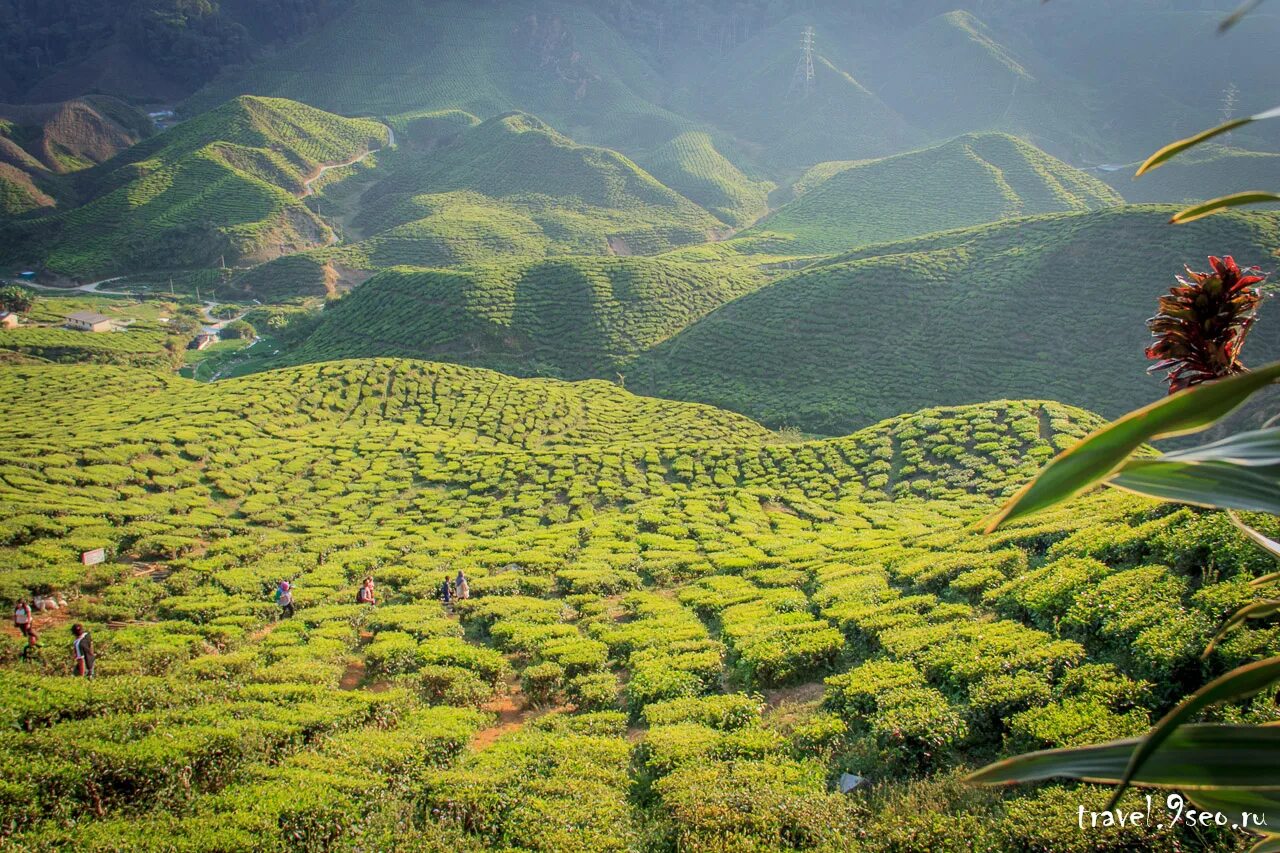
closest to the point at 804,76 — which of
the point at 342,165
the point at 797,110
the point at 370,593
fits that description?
the point at 797,110

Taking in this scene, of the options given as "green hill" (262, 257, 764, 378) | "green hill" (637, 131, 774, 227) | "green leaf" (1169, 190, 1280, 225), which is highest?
"green hill" (637, 131, 774, 227)

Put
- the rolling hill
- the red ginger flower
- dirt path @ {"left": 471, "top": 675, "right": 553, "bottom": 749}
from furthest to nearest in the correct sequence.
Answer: the rolling hill
dirt path @ {"left": 471, "top": 675, "right": 553, "bottom": 749}
the red ginger flower

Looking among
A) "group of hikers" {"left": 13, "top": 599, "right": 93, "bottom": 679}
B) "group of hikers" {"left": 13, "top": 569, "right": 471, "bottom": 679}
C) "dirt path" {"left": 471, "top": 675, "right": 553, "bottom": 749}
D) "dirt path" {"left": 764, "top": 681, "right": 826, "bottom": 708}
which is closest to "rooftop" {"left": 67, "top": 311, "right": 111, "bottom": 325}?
"group of hikers" {"left": 13, "top": 569, "right": 471, "bottom": 679}

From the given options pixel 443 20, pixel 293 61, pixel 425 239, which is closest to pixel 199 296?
pixel 425 239

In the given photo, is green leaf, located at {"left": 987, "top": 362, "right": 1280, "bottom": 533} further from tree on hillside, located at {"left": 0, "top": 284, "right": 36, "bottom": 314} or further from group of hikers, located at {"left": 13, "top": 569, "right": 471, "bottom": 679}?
tree on hillside, located at {"left": 0, "top": 284, "right": 36, "bottom": 314}

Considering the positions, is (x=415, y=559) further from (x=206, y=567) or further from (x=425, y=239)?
(x=425, y=239)

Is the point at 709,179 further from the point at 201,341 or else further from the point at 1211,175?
the point at 201,341

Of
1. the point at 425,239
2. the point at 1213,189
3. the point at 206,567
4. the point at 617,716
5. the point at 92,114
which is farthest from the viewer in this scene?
the point at 92,114
